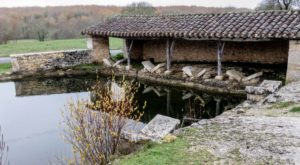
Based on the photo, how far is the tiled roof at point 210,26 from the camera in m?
11.0

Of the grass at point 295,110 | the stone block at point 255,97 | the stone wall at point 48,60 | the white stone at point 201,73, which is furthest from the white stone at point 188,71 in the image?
the grass at point 295,110

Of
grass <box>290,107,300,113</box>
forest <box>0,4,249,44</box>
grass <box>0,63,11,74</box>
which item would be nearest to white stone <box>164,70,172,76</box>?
grass <box>290,107,300,113</box>

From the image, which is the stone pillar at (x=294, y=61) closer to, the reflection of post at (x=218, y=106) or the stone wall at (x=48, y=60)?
the reflection of post at (x=218, y=106)

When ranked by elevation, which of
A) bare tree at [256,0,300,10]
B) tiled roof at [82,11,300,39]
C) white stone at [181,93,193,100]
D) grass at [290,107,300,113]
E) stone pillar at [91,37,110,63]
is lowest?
white stone at [181,93,193,100]

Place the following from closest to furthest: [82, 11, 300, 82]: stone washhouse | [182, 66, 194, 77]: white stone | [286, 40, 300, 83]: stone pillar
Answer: [286, 40, 300, 83]: stone pillar < [82, 11, 300, 82]: stone washhouse < [182, 66, 194, 77]: white stone

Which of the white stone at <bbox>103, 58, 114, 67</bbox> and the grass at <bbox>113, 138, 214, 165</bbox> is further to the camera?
the white stone at <bbox>103, 58, 114, 67</bbox>

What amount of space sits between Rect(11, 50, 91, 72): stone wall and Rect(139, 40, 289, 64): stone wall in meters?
3.39

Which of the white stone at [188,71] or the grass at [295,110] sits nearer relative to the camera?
the grass at [295,110]

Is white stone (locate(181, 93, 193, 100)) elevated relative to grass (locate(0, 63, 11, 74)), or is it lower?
lower

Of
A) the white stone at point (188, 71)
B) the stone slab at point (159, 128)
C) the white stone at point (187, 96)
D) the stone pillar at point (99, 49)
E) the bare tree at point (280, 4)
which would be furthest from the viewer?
the bare tree at point (280, 4)

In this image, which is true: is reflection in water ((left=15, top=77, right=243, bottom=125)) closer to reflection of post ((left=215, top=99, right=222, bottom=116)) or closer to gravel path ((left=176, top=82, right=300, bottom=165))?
reflection of post ((left=215, top=99, right=222, bottom=116))

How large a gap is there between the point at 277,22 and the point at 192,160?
8.28 m

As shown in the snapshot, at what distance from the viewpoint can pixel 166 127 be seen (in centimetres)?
732

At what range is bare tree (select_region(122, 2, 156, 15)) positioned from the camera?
1264 inches
